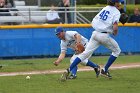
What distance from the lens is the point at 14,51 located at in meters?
19.0

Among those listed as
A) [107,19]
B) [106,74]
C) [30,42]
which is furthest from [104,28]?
[30,42]

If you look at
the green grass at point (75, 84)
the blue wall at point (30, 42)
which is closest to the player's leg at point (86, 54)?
the green grass at point (75, 84)

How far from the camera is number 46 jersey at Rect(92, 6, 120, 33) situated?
11891mm

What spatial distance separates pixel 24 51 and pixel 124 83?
8139 millimetres

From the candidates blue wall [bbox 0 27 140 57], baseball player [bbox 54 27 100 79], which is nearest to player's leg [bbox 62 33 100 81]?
baseball player [bbox 54 27 100 79]

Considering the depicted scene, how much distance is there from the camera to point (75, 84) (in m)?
11.4

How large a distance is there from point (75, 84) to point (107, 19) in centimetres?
175

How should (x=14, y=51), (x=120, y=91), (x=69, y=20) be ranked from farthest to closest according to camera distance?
(x=69, y=20), (x=14, y=51), (x=120, y=91)

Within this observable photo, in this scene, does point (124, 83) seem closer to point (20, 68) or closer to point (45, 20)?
point (20, 68)

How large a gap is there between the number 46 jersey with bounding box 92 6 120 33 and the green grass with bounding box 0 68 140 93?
1.25 m

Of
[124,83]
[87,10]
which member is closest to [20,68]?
[124,83]

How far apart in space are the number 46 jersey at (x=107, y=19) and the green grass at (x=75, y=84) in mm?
1245

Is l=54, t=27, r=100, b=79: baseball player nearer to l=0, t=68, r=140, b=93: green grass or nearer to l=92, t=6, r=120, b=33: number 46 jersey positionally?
l=0, t=68, r=140, b=93: green grass

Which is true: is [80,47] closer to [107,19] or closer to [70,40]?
[70,40]
